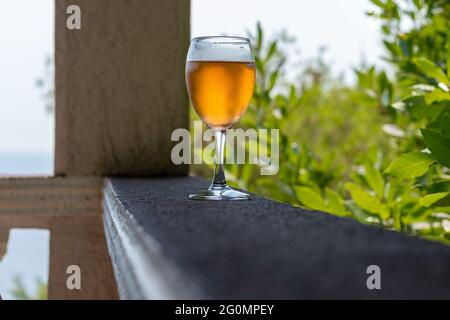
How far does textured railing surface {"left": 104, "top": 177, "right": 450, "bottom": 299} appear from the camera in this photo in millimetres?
469

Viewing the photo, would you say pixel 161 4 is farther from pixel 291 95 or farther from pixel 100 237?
pixel 100 237

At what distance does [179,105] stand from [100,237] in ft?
1.48

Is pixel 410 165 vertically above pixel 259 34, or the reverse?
pixel 259 34

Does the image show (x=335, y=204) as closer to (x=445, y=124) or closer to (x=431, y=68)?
(x=431, y=68)

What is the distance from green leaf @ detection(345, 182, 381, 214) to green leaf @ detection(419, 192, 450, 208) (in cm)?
42

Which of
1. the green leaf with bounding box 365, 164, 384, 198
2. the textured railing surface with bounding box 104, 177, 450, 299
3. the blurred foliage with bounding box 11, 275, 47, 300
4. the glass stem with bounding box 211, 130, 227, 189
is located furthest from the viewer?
the blurred foliage with bounding box 11, 275, 47, 300

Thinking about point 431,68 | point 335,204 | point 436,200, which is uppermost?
point 431,68

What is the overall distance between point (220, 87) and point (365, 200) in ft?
2.24

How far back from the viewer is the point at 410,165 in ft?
3.86

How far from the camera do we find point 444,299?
1.50ft

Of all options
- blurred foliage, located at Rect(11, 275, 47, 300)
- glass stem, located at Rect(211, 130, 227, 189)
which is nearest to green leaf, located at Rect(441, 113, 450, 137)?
glass stem, located at Rect(211, 130, 227, 189)

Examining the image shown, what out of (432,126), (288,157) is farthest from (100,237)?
(432,126)

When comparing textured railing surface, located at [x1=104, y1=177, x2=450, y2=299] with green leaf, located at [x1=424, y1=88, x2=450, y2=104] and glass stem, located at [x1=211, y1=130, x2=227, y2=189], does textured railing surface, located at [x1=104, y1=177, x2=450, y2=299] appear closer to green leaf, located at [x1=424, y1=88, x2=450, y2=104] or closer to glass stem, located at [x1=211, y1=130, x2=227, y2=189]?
glass stem, located at [x1=211, y1=130, x2=227, y2=189]

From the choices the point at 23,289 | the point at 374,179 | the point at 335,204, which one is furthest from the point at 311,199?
the point at 23,289
